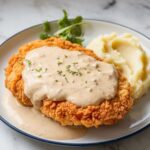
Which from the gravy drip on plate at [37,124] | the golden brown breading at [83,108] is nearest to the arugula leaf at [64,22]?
the golden brown breading at [83,108]

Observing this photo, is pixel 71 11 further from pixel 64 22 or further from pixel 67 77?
pixel 67 77

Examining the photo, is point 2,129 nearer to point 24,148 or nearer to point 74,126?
point 24,148

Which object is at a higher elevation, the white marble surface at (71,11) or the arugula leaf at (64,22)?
the white marble surface at (71,11)

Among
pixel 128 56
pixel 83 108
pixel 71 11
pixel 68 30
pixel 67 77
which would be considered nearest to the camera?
pixel 83 108

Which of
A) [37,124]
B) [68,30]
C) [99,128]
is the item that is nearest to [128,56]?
[68,30]

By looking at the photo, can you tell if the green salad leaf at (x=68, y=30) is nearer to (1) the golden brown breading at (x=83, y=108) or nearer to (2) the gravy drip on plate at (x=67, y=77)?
(2) the gravy drip on plate at (x=67, y=77)

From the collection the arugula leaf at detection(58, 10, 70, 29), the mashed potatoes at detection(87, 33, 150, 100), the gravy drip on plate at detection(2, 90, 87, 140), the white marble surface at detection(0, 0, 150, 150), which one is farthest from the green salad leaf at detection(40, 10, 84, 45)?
the gravy drip on plate at detection(2, 90, 87, 140)

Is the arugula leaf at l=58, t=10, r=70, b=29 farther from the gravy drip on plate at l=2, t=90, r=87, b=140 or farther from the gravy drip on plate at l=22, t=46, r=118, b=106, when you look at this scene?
the gravy drip on plate at l=2, t=90, r=87, b=140
